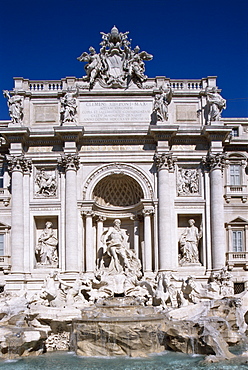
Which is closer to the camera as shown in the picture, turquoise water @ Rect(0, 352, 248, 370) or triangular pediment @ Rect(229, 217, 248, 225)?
turquoise water @ Rect(0, 352, 248, 370)

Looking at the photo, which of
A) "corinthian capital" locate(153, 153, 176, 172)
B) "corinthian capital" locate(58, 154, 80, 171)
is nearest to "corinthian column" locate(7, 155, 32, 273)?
"corinthian capital" locate(58, 154, 80, 171)

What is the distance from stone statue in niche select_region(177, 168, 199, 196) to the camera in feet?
93.5

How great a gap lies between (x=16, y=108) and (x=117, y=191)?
289 inches

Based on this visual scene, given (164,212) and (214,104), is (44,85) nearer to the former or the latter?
(214,104)

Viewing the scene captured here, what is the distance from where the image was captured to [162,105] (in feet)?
92.8

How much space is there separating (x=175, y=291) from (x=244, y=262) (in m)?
5.93

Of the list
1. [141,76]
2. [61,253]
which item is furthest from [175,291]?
[141,76]

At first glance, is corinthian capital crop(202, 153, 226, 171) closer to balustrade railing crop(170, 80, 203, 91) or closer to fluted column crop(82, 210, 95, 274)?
balustrade railing crop(170, 80, 203, 91)

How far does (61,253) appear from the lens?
90.7 ft

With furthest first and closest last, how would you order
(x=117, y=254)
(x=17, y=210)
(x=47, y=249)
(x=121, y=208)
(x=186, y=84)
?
1. (x=186, y=84)
2. (x=121, y=208)
3. (x=47, y=249)
4. (x=17, y=210)
5. (x=117, y=254)

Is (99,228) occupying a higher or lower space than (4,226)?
lower

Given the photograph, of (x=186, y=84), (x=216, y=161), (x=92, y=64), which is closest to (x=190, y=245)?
(x=216, y=161)

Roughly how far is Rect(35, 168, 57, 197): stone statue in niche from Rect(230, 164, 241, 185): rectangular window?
33.3ft

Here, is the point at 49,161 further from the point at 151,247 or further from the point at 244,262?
the point at 244,262
